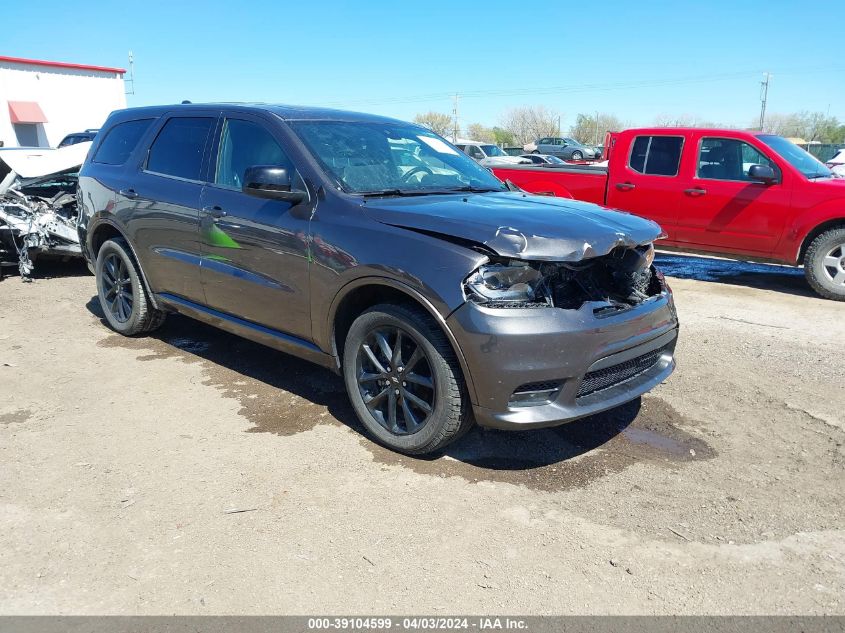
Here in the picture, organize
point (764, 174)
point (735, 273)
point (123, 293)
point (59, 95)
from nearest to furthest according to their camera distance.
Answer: point (123, 293)
point (764, 174)
point (735, 273)
point (59, 95)

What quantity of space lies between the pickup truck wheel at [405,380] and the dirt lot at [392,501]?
183 mm

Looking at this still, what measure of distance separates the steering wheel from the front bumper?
1399 millimetres

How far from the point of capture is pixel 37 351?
223 inches

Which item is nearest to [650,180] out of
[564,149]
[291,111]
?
[291,111]

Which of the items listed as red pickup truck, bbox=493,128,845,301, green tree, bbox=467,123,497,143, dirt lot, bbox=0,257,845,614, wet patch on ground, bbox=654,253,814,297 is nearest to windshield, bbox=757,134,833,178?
red pickup truck, bbox=493,128,845,301

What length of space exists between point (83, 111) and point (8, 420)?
45658 mm

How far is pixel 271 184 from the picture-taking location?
12.7 ft

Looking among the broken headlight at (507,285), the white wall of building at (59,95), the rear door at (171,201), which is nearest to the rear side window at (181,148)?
the rear door at (171,201)

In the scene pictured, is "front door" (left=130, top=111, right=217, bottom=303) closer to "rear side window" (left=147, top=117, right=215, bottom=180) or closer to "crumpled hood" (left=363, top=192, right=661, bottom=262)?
"rear side window" (left=147, top=117, right=215, bottom=180)

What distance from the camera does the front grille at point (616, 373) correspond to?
3400 mm

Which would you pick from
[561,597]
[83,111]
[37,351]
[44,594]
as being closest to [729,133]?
[561,597]

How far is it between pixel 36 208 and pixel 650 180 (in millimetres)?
7798

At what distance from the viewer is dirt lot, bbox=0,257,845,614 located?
2650 mm

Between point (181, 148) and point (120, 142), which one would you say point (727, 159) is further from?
point (120, 142)
